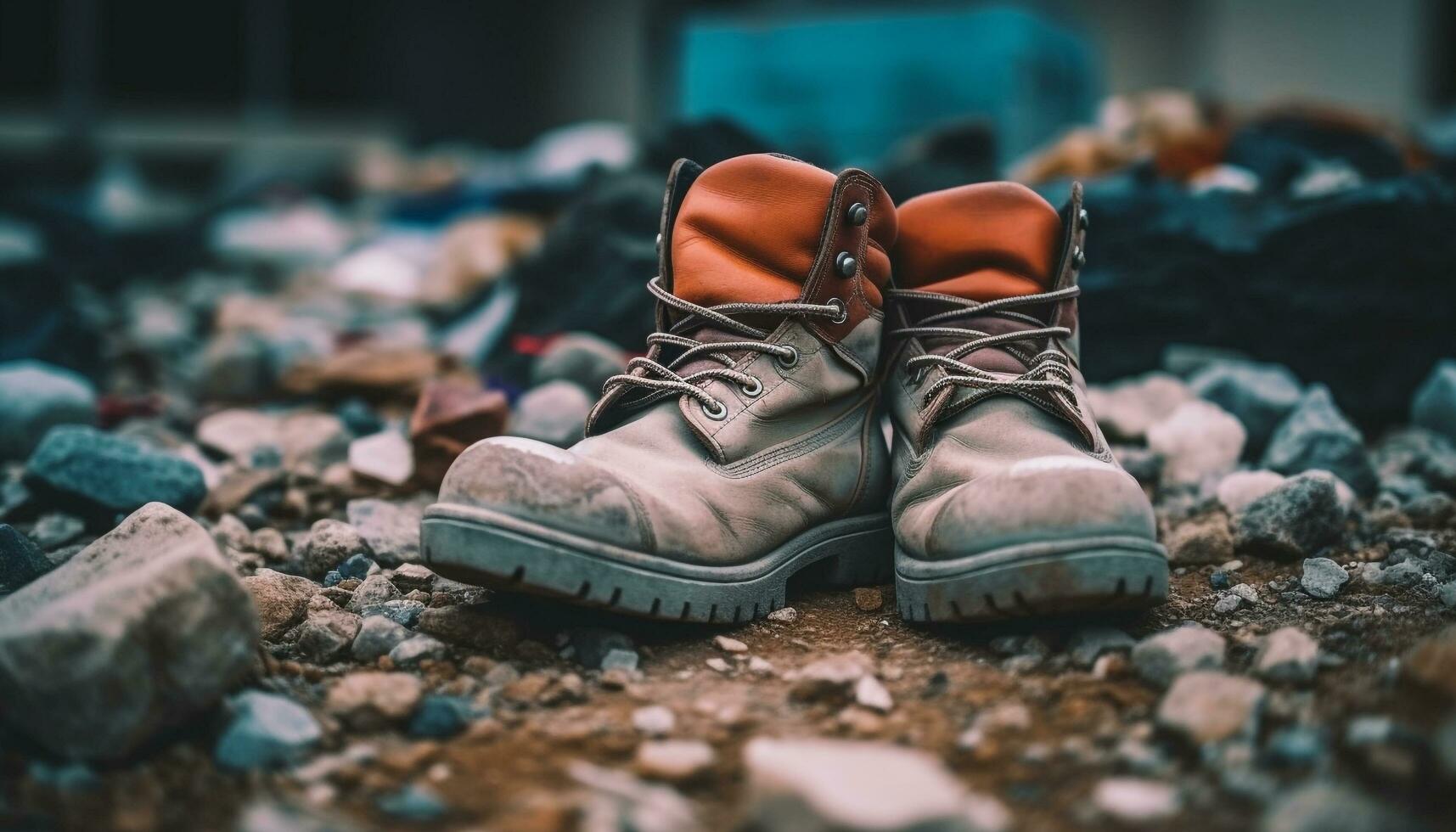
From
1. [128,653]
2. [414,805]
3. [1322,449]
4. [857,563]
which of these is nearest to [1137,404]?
[1322,449]

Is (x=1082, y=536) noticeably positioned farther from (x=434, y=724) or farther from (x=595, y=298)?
(x=595, y=298)

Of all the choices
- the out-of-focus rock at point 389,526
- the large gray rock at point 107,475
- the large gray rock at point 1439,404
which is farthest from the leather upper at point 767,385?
the large gray rock at point 1439,404

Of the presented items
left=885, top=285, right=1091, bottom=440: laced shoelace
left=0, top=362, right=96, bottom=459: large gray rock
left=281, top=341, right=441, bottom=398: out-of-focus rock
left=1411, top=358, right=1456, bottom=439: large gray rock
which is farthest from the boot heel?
left=0, top=362, right=96, bottom=459: large gray rock

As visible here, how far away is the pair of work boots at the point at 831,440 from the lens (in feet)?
3.96

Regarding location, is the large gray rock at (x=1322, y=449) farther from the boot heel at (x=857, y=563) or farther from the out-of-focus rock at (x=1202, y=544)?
the boot heel at (x=857, y=563)

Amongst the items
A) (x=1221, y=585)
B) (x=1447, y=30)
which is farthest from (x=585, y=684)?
(x=1447, y=30)

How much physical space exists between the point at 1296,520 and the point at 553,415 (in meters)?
1.39

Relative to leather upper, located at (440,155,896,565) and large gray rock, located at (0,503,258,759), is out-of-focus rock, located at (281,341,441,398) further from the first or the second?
large gray rock, located at (0,503,258,759)

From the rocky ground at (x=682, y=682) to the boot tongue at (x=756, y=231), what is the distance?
451 mm

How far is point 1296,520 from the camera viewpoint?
62.2 inches

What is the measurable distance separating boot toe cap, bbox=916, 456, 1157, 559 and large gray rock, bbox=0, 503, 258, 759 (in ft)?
2.64

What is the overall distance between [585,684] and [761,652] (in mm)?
232

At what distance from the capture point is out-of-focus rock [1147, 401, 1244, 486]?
2039mm

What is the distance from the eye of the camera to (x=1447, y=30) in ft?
26.2
